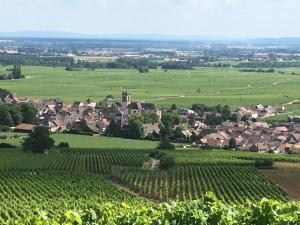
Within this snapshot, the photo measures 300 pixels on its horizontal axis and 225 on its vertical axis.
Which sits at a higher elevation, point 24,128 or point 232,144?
point 232,144

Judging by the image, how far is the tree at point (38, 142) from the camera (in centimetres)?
6175

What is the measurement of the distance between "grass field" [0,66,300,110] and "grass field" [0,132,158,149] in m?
34.2

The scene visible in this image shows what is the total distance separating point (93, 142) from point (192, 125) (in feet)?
62.8

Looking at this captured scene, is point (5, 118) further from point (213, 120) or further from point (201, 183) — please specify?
point (201, 183)

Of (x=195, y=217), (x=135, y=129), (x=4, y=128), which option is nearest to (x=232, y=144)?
(x=135, y=129)

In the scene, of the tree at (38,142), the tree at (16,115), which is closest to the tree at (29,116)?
the tree at (16,115)

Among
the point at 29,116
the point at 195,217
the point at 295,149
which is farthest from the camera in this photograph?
the point at 29,116

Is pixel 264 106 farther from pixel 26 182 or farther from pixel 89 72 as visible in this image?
pixel 89 72

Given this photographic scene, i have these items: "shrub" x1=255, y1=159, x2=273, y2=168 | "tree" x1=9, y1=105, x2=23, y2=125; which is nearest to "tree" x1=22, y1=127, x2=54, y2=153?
"shrub" x1=255, y1=159, x2=273, y2=168

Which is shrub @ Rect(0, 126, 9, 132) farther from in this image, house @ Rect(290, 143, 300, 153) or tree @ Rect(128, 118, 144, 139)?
house @ Rect(290, 143, 300, 153)

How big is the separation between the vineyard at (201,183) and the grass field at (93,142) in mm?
16712

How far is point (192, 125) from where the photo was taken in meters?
85.6

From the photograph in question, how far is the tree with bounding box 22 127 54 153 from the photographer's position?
6175 cm

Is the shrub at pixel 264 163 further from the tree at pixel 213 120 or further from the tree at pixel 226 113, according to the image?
the tree at pixel 226 113
